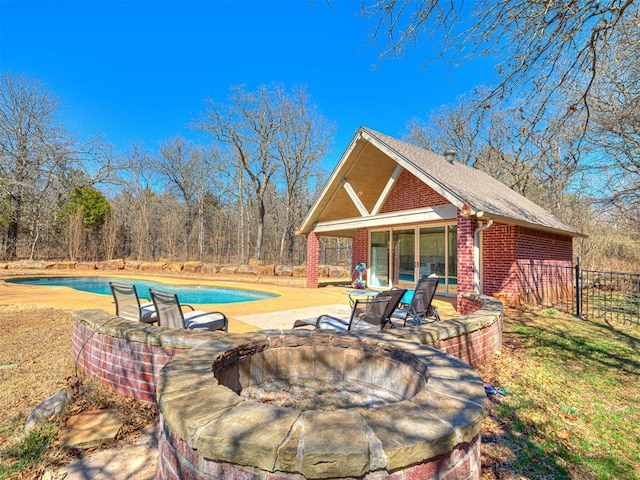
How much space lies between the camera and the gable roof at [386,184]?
7559 mm

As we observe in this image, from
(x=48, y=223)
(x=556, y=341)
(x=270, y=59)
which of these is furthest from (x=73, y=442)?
(x=48, y=223)

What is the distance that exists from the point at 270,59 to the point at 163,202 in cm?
1563

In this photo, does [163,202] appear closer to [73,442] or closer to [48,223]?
[48,223]

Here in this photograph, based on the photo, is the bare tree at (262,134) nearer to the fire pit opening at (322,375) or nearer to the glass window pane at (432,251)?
the glass window pane at (432,251)

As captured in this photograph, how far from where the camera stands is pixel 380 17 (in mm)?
3666

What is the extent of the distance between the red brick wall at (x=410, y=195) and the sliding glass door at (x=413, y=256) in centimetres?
85

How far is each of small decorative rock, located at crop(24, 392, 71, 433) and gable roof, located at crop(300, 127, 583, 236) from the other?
6.99m

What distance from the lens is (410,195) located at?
10062 millimetres

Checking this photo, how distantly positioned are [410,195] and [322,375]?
27.0 ft

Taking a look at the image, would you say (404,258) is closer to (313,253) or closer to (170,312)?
(313,253)

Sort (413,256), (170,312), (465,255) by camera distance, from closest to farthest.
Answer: (170,312), (465,255), (413,256)

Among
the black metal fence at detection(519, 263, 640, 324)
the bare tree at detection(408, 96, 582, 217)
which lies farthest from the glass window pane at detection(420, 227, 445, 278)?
the bare tree at detection(408, 96, 582, 217)

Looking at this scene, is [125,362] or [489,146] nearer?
[125,362]

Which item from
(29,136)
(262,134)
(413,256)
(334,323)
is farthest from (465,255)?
(29,136)
